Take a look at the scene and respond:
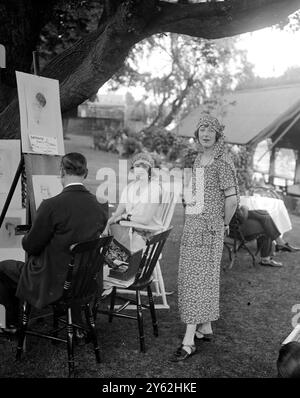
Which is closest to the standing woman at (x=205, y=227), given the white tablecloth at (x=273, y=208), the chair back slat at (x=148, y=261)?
the chair back slat at (x=148, y=261)

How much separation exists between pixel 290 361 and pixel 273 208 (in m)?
4.67

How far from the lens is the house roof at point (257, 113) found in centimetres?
1395

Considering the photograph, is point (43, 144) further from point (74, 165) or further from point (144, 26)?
point (144, 26)

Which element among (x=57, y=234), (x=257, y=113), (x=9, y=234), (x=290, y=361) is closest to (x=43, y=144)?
(x=9, y=234)

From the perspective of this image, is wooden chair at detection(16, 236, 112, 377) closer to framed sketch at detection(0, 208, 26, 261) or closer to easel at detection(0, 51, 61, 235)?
easel at detection(0, 51, 61, 235)

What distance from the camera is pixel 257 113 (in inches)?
615

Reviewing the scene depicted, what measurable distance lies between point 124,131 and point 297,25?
22761 mm

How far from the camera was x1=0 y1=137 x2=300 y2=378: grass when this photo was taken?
12.0ft

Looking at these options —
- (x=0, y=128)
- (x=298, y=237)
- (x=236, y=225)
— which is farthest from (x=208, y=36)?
(x=298, y=237)

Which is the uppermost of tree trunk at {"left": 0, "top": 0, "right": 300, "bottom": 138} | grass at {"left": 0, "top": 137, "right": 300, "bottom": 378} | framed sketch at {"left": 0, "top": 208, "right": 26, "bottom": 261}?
tree trunk at {"left": 0, "top": 0, "right": 300, "bottom": 138}

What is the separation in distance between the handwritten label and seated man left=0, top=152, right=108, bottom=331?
603 millimetres

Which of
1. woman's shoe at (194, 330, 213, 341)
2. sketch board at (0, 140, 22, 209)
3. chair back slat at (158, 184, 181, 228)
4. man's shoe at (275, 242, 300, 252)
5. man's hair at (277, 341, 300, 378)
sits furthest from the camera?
man's shoe at (275, 242, 300, 252)

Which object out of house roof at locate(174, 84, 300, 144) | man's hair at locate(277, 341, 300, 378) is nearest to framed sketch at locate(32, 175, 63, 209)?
man's hair at locate(277, 341, 300, 378)

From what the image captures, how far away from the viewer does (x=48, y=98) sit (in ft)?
14.2
